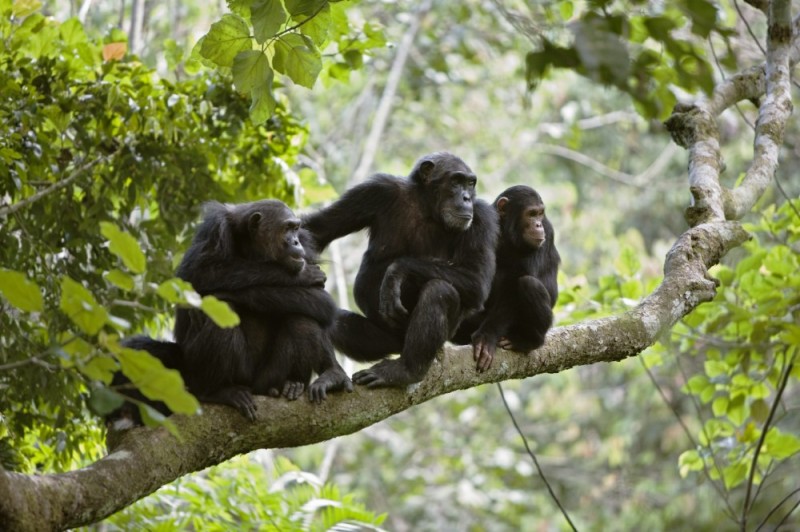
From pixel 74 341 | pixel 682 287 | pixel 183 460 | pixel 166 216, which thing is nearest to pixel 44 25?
pixel 166 216

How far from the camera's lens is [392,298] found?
15.3 ft

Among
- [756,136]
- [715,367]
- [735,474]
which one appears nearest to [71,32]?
[756,136]

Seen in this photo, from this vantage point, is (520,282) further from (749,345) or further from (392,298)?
(749,345)

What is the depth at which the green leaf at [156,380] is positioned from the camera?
221 centimetres

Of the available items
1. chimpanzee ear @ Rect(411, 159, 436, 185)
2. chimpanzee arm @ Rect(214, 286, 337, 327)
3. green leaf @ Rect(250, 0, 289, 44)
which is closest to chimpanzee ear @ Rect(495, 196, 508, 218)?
chimpanzee ear @ Rect(411, 159, 436, 185)

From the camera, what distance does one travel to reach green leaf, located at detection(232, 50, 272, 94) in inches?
133

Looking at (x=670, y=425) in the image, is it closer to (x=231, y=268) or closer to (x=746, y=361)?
(x=746, y=361)

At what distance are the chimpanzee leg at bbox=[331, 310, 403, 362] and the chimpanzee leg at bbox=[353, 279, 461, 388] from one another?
1.67ft

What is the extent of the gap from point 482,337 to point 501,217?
1126 mm

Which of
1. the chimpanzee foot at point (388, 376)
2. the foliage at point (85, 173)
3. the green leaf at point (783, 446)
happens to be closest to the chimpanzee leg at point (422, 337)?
the chimpanzee foot at point (388, 376)

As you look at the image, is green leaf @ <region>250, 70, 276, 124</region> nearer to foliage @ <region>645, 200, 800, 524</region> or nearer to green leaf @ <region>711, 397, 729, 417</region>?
foliage @ <region>645, 200, 800, 524</region>

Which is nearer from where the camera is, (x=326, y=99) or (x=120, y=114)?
(x=120, y=114)

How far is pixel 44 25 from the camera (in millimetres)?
4848

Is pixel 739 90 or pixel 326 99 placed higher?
pixel 739 90
